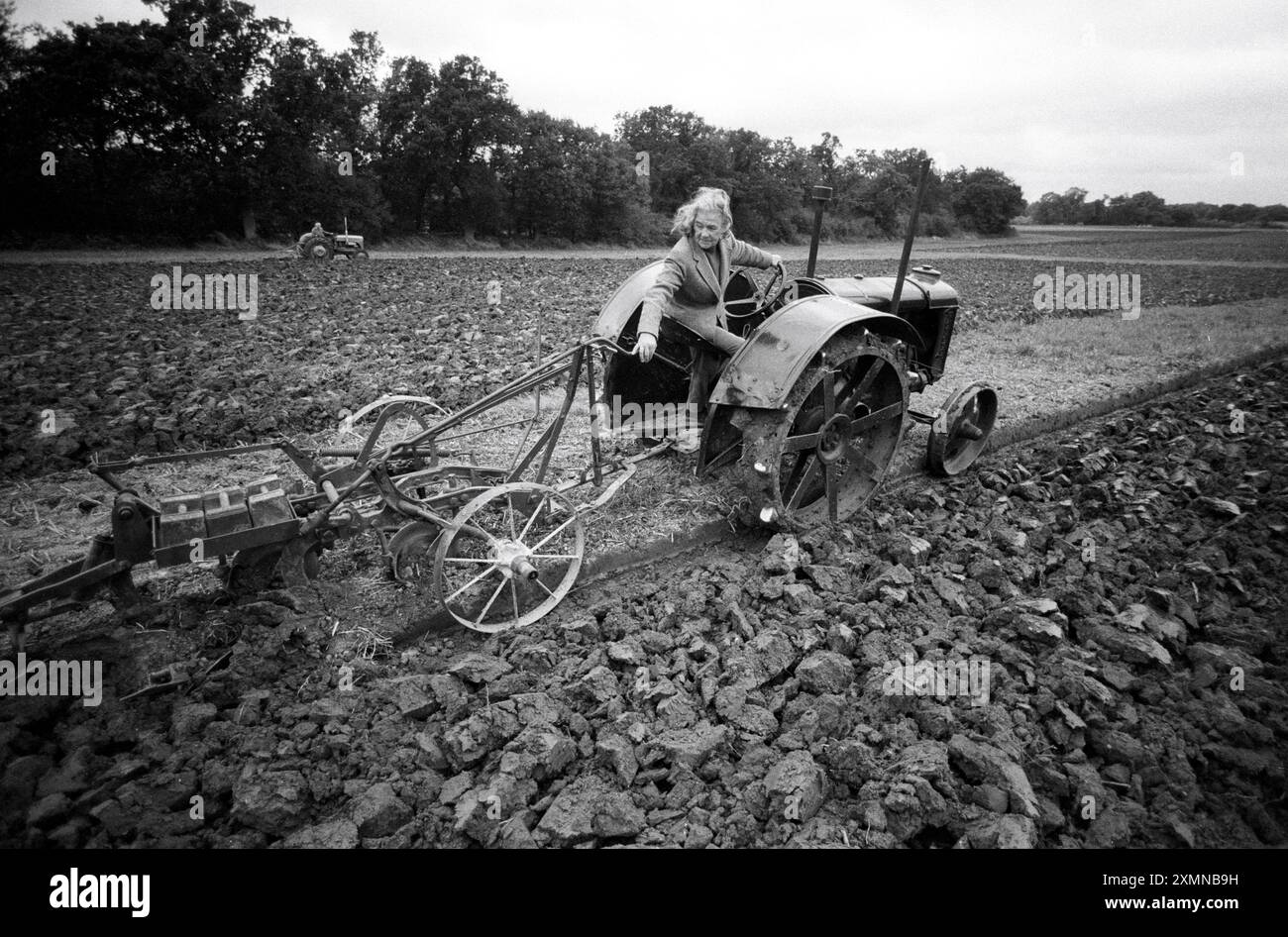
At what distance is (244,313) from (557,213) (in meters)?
21.7

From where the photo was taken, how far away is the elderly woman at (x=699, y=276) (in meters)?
3.61

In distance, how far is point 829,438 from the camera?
3979mm

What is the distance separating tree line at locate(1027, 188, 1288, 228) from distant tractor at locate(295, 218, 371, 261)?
59.2 metres

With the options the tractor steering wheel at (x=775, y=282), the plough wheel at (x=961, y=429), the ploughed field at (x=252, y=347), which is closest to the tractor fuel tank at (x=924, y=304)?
the plough wheel at (x=961, y=429)

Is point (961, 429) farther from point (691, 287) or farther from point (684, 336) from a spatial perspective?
point (691, 287)

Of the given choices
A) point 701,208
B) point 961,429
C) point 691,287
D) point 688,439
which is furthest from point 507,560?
point 961,429

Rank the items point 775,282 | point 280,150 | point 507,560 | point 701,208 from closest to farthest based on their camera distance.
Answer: point 507,560 → point 701,208 → point 775,282 → point 280,150

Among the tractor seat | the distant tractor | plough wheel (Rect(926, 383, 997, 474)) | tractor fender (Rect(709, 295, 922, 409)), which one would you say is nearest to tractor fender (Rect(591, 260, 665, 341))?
the tractor seat

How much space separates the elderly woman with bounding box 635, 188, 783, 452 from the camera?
3.61 meters

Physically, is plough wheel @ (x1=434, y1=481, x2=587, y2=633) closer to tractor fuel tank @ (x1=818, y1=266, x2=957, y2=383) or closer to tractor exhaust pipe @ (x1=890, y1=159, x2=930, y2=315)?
tractor exhaust pipe @ (x1=890, y1=159, x2=930, y2=315)

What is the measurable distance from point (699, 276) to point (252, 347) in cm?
610

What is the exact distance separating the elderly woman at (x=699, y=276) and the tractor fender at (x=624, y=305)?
32 centimetres

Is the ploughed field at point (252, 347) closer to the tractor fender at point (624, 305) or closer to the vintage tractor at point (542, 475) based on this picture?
the vintage tractor at point (542, 475)
